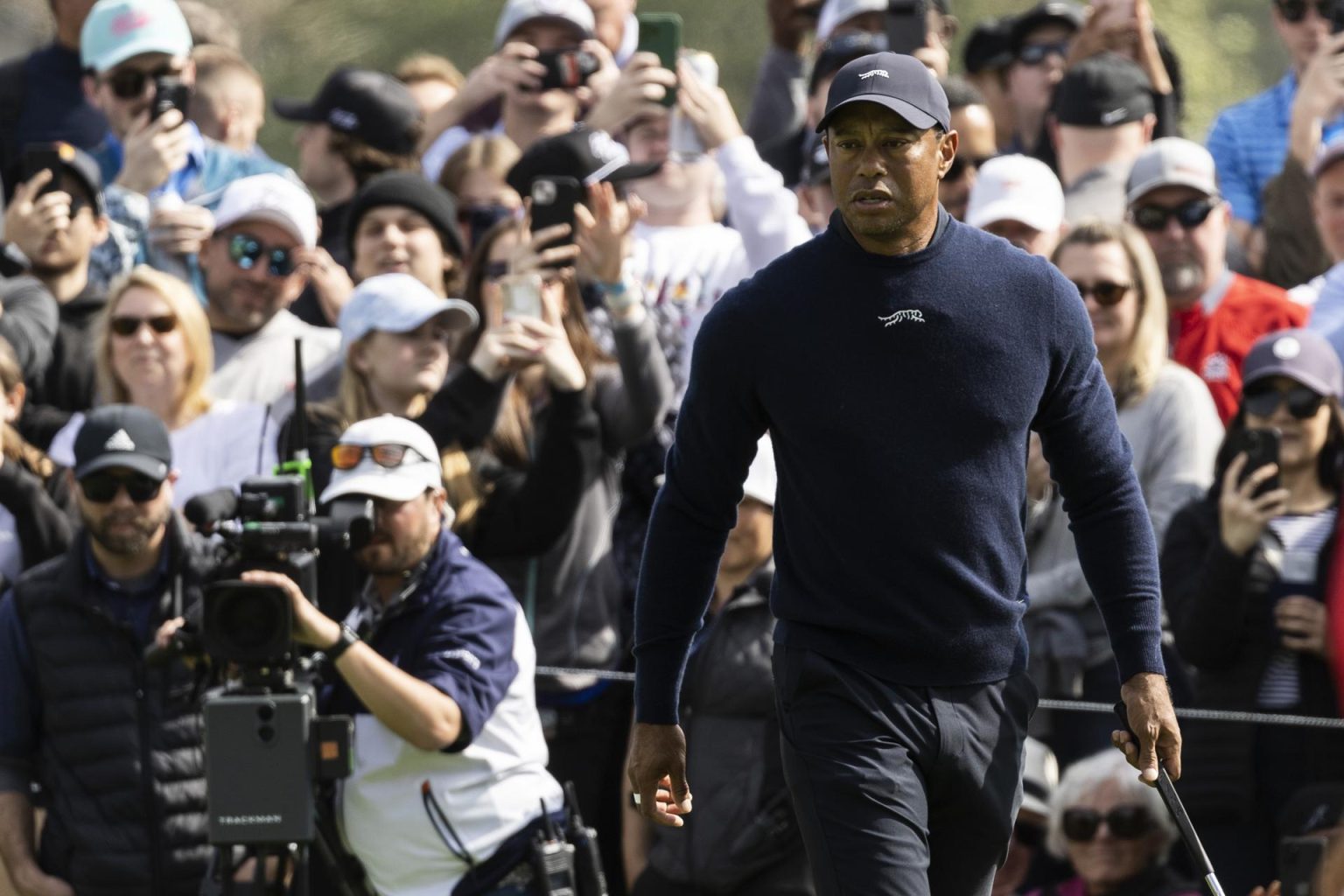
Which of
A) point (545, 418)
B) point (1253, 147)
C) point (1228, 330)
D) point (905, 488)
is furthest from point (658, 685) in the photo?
point (1253, 147)

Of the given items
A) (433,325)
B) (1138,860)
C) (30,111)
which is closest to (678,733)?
(1138,860)

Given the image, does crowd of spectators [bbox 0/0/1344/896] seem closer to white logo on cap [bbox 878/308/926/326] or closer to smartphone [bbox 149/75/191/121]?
smartphone [bbox 149/75/191/121]

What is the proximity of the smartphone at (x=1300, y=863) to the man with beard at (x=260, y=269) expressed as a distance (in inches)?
164

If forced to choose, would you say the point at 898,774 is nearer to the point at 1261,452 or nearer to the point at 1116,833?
the point at 1116,833

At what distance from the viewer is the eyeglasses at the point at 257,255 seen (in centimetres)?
927

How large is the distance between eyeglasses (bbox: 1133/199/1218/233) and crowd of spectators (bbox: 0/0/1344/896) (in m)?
0.01

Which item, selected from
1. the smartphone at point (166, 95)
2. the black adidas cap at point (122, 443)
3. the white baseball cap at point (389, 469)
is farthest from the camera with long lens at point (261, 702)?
the smartphone at point (166, 95)

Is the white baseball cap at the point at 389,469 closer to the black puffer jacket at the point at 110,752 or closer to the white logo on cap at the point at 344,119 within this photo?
the black puffer jacket at the point at 110,752

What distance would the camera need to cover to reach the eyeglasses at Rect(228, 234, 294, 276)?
365 inches

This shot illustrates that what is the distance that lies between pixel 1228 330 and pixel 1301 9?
6.64 ft

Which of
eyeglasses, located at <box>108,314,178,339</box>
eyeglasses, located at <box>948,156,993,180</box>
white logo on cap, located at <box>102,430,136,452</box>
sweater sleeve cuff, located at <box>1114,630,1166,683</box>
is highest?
eyeglasses, located at <box>948,156,993,180</box>

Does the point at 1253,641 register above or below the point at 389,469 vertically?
below

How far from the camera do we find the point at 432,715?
710 centimetres

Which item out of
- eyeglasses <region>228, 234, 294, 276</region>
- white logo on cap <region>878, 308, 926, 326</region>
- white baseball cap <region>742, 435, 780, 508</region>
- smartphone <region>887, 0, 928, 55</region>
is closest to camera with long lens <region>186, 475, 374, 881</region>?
white baseball cap <region>742, 435, 780, 508</region>
